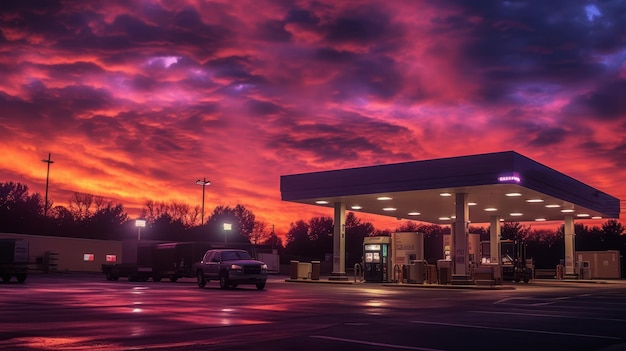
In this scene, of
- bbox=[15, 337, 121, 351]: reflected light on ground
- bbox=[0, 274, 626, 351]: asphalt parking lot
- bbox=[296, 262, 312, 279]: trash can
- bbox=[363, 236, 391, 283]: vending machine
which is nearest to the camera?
bbox=[15, 337, 121, 351]: reflected light on ground

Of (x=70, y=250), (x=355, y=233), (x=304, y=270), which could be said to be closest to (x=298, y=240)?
(x=355, y=233)

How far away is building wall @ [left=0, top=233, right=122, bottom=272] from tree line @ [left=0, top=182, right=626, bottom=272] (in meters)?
27.0

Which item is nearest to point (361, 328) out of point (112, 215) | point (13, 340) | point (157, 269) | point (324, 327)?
point (324, 327)

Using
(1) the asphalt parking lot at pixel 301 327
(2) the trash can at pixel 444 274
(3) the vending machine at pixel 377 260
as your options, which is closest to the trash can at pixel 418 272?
(2) the trash can at pixel 444 274

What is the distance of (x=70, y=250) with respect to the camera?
231ft

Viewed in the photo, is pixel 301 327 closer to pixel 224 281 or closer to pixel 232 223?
pixel 224 281

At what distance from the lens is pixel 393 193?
133 feet

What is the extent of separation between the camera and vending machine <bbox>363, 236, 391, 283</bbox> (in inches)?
1677

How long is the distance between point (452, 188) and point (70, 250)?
4712cm

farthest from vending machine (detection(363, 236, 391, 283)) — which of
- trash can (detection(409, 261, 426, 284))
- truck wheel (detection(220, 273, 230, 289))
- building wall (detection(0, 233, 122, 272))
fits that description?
building wall (detection(0, 233, 122, 272))

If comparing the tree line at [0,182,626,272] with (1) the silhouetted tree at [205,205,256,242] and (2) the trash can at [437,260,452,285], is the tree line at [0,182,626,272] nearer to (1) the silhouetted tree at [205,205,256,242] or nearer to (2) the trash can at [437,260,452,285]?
(1) the silhouetted tree at [205,205,256,242]

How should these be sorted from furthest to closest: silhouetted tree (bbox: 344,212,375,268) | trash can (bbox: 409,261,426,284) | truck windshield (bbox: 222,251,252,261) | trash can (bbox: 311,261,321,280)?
1. silhouetted tree (bbox: 344,212,375,268)
2. trash can (bbox: 311,261,321,280)
3. trash can (bbox: 409,261,426,284)
4. truck windshield (bbox: 222,251,252,261)

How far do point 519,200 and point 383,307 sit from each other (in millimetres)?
28872

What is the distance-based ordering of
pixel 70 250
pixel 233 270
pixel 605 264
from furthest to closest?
pixel 70 250
pixel 605 264
pixel 233 270
